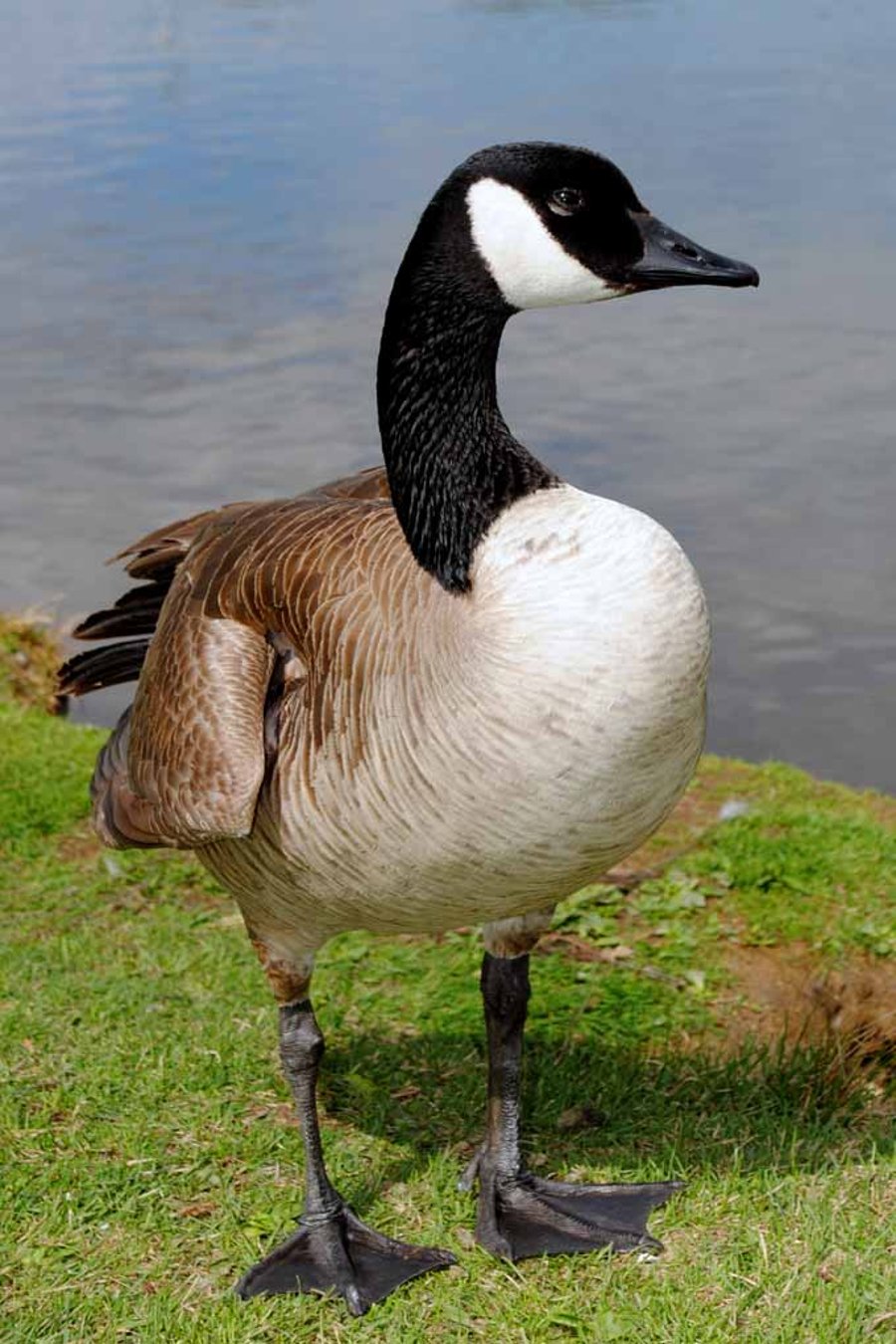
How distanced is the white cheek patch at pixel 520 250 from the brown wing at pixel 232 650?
0.70 meters

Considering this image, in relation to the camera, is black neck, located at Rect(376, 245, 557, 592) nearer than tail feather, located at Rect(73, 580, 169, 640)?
Yes

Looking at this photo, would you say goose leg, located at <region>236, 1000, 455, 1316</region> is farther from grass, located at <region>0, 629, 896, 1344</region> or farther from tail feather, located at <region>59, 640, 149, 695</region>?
tail feather, located at <region>59, 640, 149, 695</region>

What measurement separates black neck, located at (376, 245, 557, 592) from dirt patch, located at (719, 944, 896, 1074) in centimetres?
227

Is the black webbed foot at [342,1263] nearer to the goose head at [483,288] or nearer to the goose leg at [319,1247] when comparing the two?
the goose leg at [319,1247]

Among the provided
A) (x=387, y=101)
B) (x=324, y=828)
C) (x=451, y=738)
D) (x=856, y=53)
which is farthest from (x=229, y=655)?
(x=856, y=53)

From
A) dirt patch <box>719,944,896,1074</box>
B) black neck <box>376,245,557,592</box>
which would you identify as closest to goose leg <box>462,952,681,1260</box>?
dirt patch <box>719,944,896,1074</box>

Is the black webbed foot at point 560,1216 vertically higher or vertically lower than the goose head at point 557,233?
lower

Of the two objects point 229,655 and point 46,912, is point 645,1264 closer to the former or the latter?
point 229,655

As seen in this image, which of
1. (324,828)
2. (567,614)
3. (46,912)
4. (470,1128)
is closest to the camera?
(567,614)

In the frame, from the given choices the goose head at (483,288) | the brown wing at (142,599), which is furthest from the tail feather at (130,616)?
the goose head at (483,288)

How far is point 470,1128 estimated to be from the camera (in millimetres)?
4785

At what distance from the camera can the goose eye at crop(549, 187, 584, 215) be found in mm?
3434

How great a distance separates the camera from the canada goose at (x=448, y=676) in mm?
3303

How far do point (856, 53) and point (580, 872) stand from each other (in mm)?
28192
